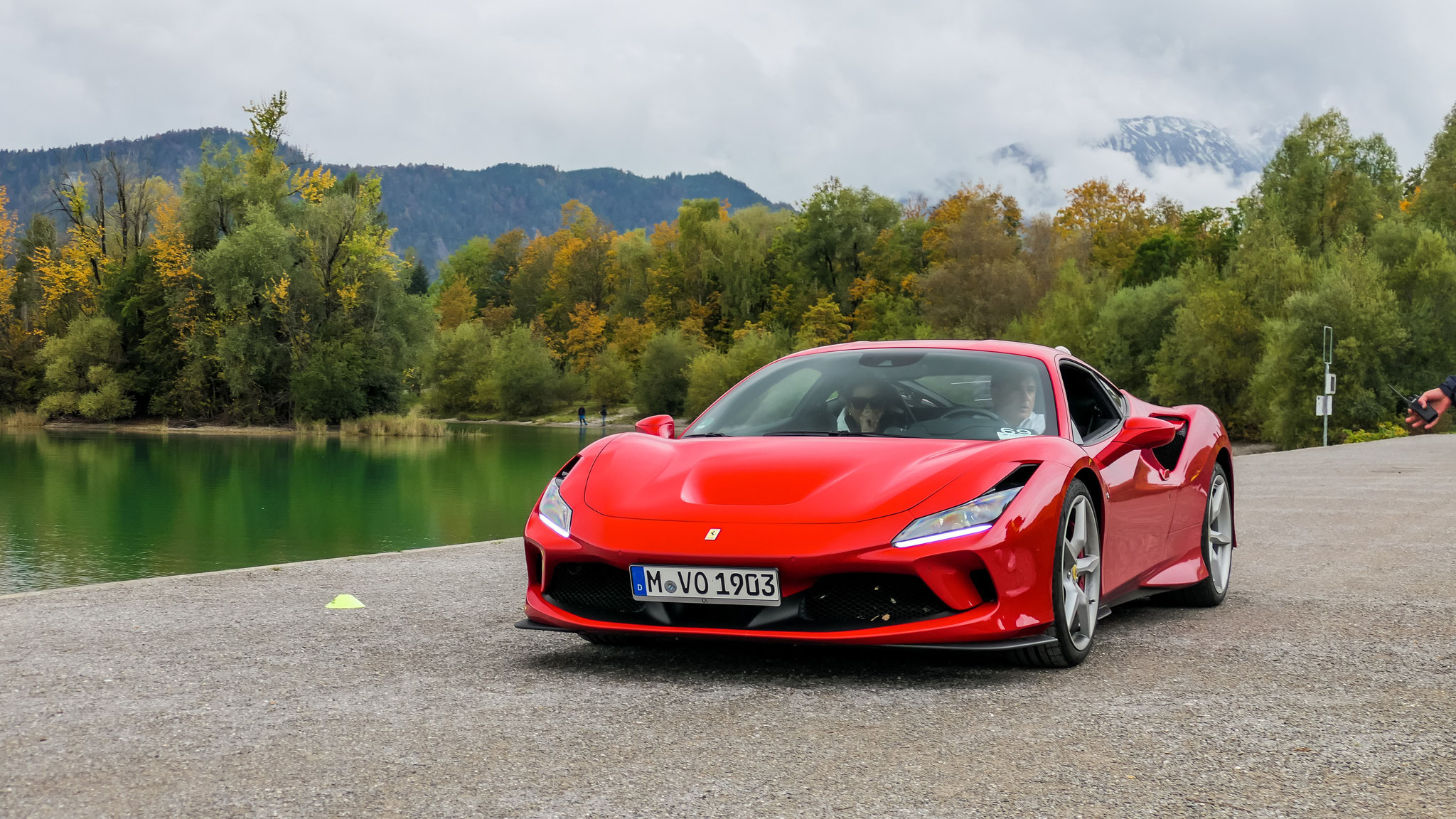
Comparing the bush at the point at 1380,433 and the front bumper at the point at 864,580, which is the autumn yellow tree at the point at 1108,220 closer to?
the bush at the point at 1380,433

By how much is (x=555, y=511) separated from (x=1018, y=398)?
2.01 metres

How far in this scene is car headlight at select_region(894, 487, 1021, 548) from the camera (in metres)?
4.65

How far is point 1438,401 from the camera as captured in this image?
4957 millimetres

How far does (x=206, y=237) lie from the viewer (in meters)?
68.4

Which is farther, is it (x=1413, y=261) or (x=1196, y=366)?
(x=1196, y=366)

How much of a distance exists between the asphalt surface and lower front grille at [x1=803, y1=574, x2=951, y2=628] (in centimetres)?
27

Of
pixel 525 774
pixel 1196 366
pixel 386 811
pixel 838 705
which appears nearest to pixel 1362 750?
pixel 838 705

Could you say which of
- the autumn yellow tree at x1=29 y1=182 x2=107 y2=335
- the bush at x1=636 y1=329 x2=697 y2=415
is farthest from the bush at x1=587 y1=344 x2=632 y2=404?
the autumn yellow tree at x1=29 y1=182 x2=107 y2=335

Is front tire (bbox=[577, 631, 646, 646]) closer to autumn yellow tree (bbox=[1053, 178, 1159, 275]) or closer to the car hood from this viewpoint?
the car hood

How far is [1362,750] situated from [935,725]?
123cm

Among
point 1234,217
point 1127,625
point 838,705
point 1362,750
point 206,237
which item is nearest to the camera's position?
point 1362,750

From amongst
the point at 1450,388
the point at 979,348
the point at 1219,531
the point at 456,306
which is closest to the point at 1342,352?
the point at 1219,531

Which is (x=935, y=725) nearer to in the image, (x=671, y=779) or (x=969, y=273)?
(x=671, y=779)

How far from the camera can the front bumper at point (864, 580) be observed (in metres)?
4.63
